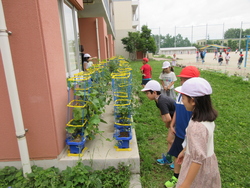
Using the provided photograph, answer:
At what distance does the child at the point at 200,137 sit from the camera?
4.46 ft

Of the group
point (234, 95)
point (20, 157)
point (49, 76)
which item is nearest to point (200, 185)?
point (49, 76)

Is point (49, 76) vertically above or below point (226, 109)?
above

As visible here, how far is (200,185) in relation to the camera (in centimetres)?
153

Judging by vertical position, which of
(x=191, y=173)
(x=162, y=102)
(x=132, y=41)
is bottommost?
(x=191, y=173)

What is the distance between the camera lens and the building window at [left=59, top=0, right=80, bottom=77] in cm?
348

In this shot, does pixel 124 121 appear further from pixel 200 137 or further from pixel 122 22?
pixel 122 22

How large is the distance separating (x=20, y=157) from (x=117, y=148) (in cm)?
133

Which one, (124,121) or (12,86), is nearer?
(12,86)

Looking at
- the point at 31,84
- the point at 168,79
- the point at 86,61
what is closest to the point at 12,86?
the point at 31,84

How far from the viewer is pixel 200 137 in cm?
136

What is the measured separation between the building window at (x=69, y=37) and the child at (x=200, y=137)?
2.61 m

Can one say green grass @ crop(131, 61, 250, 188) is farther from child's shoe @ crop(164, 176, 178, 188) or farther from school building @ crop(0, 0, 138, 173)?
school building @ crop(0, 0, 138, 173)

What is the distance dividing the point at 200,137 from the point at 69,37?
11.1 feet

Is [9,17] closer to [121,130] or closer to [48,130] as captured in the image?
[48,130]
